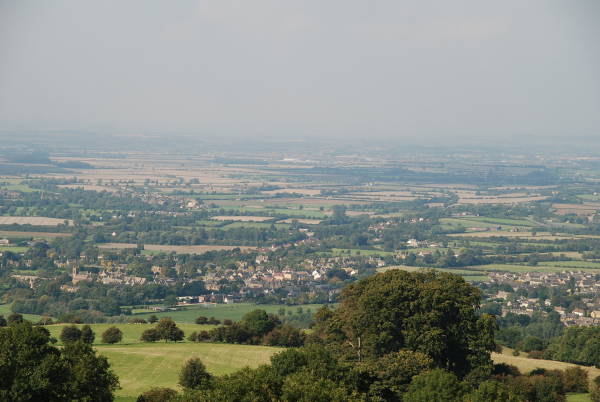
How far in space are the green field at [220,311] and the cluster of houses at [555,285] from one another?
16.6 metres

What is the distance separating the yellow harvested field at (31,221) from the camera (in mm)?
113688

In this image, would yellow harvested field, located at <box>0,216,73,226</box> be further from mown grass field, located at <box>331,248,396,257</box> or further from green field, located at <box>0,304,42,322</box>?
green field, located at <box>0,304,42,322</box>

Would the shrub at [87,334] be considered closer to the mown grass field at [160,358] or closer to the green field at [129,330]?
the mown grass field at [160,358]

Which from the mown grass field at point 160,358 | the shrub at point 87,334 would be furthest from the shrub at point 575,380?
the shrub at point 87,334

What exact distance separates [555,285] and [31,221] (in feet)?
222

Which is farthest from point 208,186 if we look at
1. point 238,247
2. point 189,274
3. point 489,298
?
point 489,298

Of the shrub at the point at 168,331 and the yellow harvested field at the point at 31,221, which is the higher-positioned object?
the shrub at the point at 168,331

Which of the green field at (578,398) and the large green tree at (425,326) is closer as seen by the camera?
the green field at (578,398)

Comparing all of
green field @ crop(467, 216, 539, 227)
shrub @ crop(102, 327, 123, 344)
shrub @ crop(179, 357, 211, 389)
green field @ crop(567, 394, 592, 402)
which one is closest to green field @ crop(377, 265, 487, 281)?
shrub @ crop(102, 327, 123, 344)

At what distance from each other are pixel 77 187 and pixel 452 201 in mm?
64578

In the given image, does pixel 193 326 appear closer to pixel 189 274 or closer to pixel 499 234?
pixel 189 274

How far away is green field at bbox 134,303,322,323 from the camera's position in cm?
6344

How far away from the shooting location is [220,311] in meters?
67.2

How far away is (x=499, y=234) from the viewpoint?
114312 millimetres
